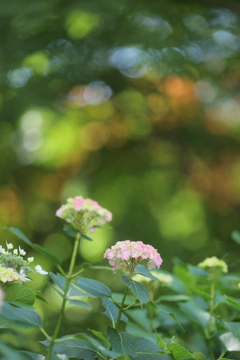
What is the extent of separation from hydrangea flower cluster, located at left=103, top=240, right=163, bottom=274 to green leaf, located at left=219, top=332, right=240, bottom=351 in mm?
395

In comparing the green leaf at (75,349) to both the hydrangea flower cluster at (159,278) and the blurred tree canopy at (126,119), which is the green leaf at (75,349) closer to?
the hydrangea flower cluster at (159,278)

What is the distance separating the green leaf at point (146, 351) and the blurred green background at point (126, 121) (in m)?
1.58

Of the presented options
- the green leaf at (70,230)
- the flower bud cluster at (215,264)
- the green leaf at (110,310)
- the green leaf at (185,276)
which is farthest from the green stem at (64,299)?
the green leaf at (185,276)

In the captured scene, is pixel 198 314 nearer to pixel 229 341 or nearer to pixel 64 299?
pixel 229 341

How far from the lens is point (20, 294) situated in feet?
2.40

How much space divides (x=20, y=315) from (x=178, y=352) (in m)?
0.32

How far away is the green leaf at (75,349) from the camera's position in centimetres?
73

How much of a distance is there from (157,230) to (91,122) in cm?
80

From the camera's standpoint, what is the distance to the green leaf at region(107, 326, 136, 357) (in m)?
0.68

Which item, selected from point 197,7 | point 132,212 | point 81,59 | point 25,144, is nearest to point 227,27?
point 197,7

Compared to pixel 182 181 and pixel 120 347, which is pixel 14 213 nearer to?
pixel 182 181

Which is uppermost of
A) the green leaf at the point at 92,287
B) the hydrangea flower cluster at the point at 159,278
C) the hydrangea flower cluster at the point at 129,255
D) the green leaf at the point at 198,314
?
the hydrangea flower cluster at the point at 159,278

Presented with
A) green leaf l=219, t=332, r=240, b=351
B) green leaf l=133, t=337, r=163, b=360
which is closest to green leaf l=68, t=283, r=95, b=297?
green leaf l=133, t=337, r=163, b=360

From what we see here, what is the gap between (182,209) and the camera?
2725mm
